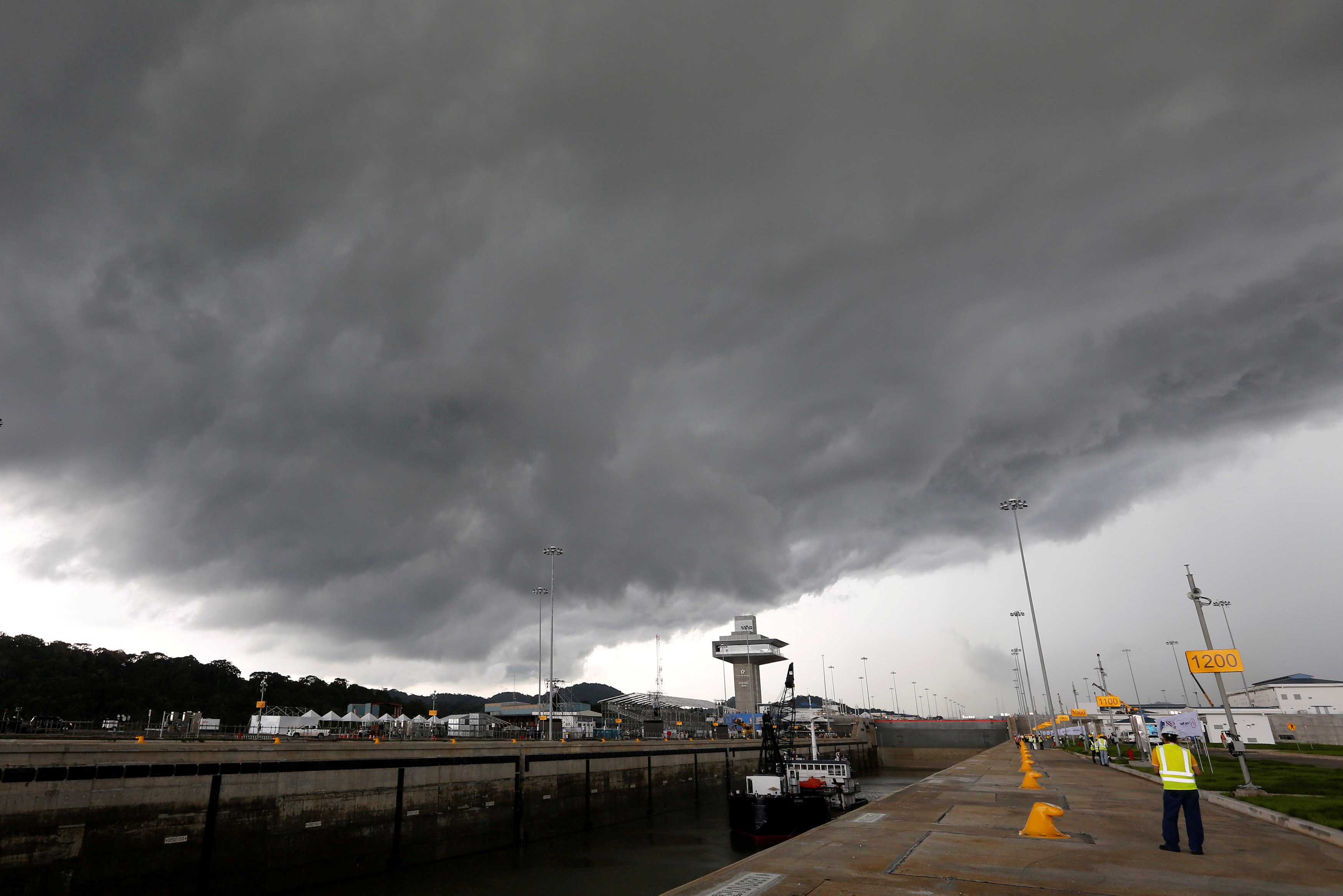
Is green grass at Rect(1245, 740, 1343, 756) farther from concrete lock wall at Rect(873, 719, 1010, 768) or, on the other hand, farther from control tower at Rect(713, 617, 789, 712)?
control tower at Rect(713, 617, 789, 712)

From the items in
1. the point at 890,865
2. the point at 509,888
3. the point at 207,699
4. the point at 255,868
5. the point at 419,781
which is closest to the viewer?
the point at 890,865

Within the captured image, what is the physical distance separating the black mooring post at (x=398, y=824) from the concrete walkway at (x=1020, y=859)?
2551 centimetres

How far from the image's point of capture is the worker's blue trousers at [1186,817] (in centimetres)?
1418

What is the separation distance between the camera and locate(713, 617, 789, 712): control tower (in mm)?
186750

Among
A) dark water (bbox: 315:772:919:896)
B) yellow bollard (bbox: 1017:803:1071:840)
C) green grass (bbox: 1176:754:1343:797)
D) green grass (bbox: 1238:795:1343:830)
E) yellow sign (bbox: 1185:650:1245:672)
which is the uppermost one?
yellow sign (bbox: 1185:650:1245:672)

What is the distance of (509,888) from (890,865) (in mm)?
26100

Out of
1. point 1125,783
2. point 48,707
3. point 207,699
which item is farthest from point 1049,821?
point 207,699

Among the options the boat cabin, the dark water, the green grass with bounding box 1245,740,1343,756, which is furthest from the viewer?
the green grass with bounding box 1245,740,1343,756

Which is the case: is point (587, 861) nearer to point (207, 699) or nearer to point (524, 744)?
point (524, 744)

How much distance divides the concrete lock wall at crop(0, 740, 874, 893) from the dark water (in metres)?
1.34

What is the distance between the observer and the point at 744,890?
37.7ft

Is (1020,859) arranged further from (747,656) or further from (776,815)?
(747,656)

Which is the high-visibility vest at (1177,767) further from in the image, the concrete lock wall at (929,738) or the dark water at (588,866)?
the concrete lock wall at (929,738)

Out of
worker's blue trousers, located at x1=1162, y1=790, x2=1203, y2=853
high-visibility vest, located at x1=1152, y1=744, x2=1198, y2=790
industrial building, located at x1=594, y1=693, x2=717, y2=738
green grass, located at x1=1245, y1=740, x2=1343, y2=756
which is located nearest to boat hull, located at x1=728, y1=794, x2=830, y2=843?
worker's blue trousers, located at x1=1162, y1=790, x2=1203, y2=853
